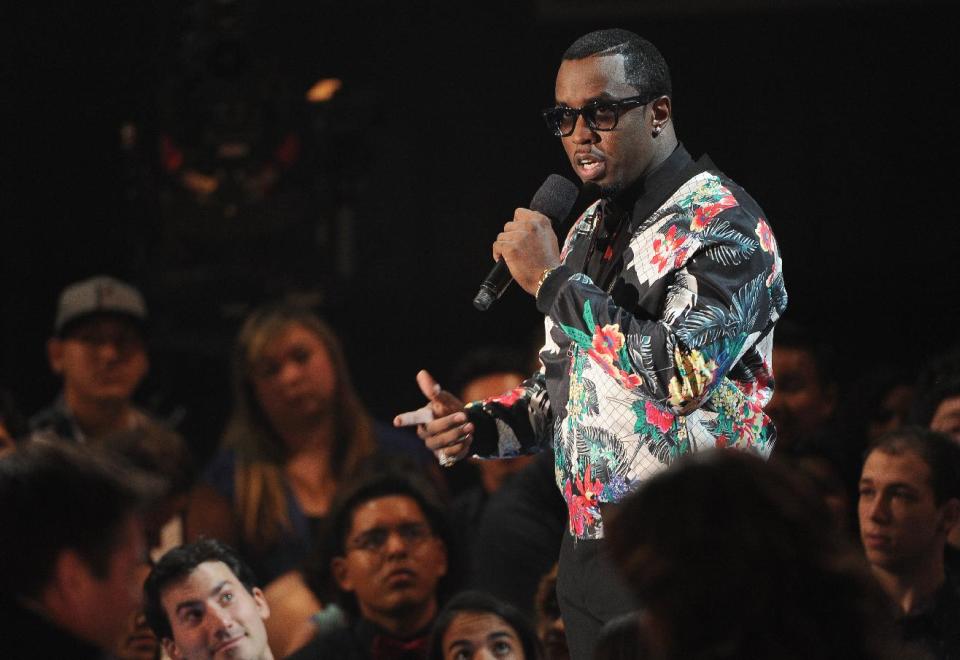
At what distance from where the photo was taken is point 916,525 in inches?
122

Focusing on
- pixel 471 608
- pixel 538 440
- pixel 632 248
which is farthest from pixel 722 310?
pixel 471 608

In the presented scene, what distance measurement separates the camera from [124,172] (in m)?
5.12

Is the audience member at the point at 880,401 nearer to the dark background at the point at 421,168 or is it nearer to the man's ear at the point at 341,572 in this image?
the dark background at the point at 421,168

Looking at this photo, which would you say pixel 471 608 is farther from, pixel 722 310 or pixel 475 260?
pixel 475 260

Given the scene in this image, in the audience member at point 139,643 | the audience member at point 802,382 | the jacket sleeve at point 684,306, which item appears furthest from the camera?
the audience member at point 802,382

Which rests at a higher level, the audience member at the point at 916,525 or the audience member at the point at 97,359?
the audience member at the point at 97,359

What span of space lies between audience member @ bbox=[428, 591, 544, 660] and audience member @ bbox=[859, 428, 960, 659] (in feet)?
2.52

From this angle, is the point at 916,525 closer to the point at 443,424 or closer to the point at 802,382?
the point at 443,424

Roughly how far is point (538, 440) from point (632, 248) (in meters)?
0.42

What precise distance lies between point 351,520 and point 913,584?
1.39 m

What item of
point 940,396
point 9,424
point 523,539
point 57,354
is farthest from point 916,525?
point 57,354

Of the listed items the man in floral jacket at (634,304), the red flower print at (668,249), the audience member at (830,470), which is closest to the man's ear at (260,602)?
the man in floral jacket at (634,304)

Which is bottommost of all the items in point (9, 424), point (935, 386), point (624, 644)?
point (624, 644)

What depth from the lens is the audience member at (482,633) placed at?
319cm
